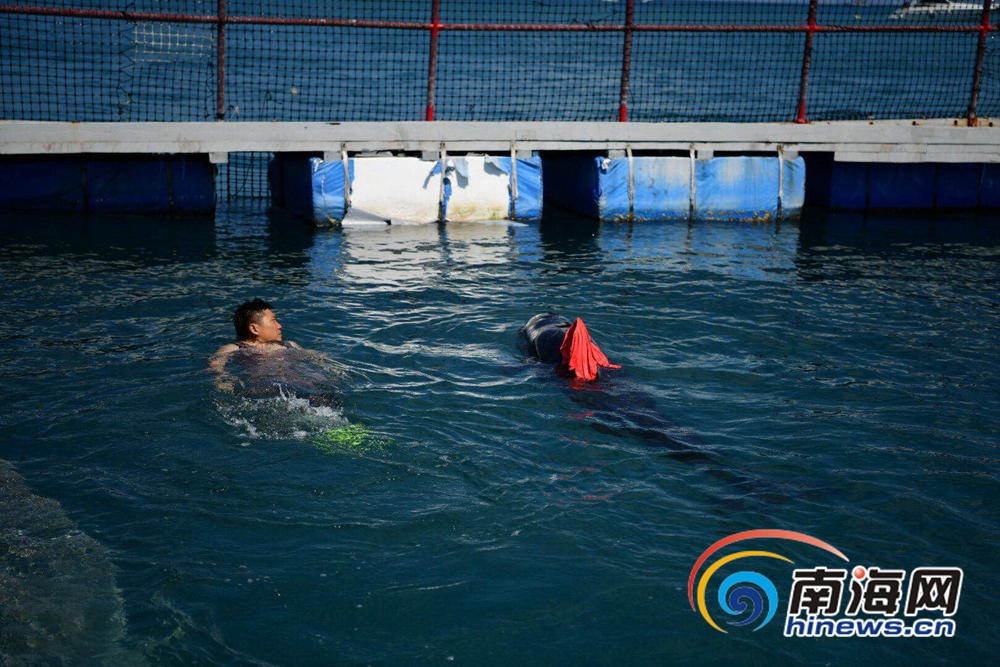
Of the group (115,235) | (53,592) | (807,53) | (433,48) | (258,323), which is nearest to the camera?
(53,592)

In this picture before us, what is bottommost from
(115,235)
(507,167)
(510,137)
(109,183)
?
(115,235)

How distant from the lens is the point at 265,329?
8.41m

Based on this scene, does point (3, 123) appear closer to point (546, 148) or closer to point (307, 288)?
point (307, 288)

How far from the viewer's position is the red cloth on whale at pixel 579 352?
311 inches

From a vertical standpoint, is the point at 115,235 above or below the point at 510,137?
below

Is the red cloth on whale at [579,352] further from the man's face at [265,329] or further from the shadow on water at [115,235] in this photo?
the shadow on water at [115,235]

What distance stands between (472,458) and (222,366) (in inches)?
109

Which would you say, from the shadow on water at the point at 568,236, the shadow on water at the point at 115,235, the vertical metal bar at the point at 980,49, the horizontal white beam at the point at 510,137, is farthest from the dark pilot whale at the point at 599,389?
the vertical metal bar at the point at 980,49

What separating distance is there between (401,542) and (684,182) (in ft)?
35.4

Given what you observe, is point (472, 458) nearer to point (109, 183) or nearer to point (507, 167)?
point (507, 167)

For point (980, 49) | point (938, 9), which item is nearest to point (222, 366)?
point (980, 49)

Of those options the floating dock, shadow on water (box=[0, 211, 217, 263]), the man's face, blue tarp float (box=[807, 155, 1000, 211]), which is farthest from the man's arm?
blue tarp float (box=[807, 155, 1000, 211])

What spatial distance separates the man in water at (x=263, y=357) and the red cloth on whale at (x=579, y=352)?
203cm

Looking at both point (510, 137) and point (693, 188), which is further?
point (693, 188)
